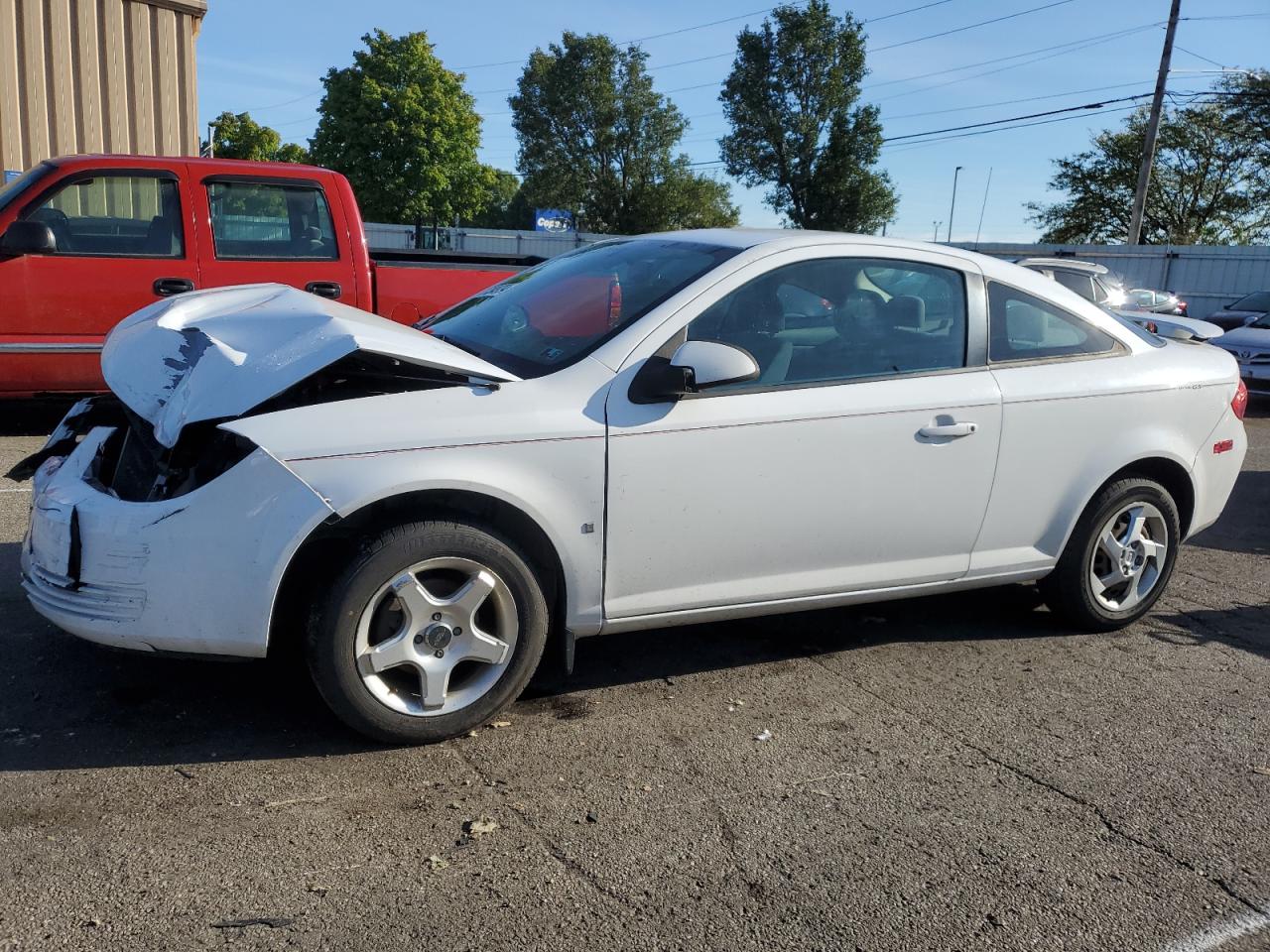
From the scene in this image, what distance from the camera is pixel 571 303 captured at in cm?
416

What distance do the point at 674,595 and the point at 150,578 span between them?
65.1 inches

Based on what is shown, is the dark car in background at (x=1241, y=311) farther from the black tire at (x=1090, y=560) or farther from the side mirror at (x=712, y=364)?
the side mirror at (x=712, y=364)

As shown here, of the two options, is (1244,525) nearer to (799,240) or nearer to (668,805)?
(799,240)

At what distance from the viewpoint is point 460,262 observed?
922cm

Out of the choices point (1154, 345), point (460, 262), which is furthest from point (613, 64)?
point (1154, 345)

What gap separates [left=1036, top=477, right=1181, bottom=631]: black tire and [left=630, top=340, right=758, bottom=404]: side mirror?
1.89 m

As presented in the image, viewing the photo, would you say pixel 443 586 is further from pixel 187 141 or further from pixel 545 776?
pixel 187 141

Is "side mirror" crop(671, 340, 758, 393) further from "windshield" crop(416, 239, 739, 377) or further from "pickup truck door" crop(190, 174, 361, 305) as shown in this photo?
"pickup truck door" crop(190, 174, 361, 305)

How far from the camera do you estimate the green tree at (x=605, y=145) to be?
2459 inches

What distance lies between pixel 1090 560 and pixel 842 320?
1586mm

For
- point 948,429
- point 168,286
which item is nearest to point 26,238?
point 168,286

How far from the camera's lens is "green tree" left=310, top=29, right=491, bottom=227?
38.8m

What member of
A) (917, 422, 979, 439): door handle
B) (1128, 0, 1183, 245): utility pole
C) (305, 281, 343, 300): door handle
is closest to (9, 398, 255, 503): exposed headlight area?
(917, 422, 979, 439): door handle

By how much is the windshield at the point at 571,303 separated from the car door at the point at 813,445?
0.21 meters
